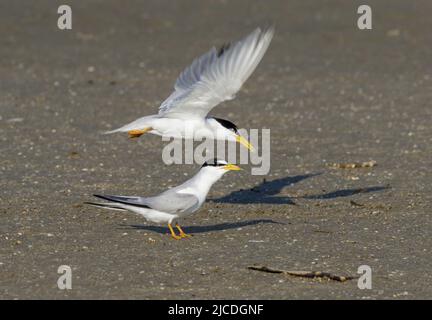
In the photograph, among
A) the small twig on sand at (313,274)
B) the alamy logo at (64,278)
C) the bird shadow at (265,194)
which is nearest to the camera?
the alamy logo at (64,278)

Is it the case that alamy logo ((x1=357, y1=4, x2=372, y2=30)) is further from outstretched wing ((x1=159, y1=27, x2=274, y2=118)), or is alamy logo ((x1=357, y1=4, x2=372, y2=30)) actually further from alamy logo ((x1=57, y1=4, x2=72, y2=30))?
outstretched wing ((x1=159, y1=27, x2=274, y2=118))

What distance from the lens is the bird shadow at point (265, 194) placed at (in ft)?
28.4

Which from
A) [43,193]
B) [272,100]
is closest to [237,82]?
[43,193]

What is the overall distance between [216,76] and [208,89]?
15 centimetres

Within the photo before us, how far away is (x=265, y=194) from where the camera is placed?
8930mm

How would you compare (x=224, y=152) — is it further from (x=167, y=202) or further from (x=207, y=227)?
(x=167, y=202)

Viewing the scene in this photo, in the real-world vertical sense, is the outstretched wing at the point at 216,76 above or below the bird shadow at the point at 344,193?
above

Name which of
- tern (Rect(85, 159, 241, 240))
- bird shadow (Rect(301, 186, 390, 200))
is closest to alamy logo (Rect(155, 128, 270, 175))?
bird shadow (Rect(301, 186, 390, 200))

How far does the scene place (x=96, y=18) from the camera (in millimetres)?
17953

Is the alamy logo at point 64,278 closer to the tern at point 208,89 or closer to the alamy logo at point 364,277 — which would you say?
the alamy logo at point 364,277

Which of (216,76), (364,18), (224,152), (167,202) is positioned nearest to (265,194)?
(216,76)

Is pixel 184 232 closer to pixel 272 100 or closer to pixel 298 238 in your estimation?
pixel 298 238

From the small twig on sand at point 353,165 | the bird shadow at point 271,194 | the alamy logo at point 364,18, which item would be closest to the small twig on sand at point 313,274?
the bird shadow at point 271,194
